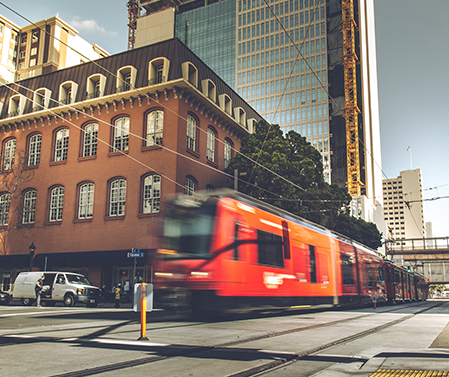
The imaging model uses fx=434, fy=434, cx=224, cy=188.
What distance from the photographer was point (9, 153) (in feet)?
113

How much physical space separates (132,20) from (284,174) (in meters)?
76.8

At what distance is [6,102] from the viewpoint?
34.6 m

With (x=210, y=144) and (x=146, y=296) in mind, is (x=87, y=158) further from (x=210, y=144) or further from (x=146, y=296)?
(x=146, y=296)

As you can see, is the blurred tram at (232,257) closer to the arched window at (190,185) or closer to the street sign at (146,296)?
the street sign at (146,296)

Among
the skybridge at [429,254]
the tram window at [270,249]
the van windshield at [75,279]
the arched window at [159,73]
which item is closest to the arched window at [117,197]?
the van windshield at [75,279]

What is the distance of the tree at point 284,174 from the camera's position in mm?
27953

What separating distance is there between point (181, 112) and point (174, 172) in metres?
4.12

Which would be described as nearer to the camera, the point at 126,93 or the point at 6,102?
the point at 126,93

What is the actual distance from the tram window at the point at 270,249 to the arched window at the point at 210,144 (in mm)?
18895

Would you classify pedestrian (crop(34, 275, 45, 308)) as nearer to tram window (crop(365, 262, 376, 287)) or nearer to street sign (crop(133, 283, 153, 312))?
street sign (crop(133, 283, 153, 312))

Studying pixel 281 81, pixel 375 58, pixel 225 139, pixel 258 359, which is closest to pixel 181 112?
pixel 225 139

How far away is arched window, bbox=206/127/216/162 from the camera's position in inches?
1248

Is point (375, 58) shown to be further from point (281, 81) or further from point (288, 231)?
point (288, 231)

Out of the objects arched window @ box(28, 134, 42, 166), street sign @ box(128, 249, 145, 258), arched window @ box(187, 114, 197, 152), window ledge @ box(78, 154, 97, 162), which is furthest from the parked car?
arched window @ box(187, 114, 197, 152)
